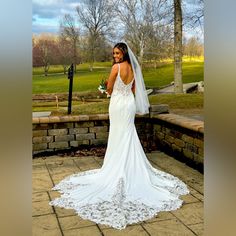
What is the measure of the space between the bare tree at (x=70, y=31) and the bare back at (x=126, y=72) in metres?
1.49

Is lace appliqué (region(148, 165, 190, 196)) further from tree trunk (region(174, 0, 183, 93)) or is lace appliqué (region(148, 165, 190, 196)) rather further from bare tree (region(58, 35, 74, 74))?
bare tree (region(58, 35, 74, 74))

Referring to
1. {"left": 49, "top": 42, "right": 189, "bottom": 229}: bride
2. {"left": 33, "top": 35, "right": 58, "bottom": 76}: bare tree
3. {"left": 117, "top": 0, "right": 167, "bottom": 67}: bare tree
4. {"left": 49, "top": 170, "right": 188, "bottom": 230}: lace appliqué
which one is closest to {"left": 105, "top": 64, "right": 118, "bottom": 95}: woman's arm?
{"left": 49, "top": 42, "right": 189, "bottom": 229}: bride

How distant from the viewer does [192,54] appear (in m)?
4.18

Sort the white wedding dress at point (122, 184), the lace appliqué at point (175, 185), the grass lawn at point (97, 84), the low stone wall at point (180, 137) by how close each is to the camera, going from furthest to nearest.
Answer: the grass lawn at point (97, 84), the low stone wall at point (180, 137), the lace appliqué at point (175, 185), the white wedding dress at point (122, 184)

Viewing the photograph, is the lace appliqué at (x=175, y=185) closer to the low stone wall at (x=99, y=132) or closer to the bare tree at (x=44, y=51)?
the low stone wall at (x=99, y=132)

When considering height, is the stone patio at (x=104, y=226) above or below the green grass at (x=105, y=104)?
below

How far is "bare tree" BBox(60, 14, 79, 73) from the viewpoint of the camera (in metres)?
4.00

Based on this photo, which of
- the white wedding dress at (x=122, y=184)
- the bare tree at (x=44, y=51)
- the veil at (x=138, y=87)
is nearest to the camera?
the white wedding dress at (x=122, y=184)

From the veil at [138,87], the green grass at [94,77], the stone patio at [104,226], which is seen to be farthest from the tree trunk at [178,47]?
the stone patio at [104,226]

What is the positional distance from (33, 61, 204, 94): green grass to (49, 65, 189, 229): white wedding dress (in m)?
1.38

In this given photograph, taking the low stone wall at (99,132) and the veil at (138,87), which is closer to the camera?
the veil at (138,87)

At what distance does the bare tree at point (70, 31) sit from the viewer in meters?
4.00

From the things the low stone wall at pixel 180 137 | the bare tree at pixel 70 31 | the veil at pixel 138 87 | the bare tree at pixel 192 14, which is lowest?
the low stone wall at pixel 180 137
